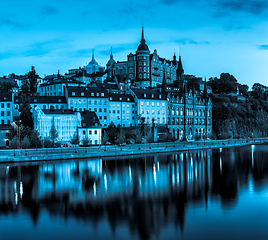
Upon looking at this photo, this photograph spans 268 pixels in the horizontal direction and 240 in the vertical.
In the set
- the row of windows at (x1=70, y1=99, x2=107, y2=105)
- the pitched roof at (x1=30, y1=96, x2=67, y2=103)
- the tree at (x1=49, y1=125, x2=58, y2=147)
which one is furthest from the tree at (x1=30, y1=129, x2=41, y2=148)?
the row of windows at (x1=70, y1=99, x2=107, y2=105)

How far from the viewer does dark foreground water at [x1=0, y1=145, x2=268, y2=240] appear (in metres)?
21.9

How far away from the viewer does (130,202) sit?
29484 mm

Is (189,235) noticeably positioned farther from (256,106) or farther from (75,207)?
(256,106)

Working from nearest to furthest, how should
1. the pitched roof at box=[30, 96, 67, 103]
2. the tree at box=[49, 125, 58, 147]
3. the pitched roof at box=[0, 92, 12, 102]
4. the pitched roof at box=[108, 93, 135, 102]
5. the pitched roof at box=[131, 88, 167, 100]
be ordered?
the tree at box=[49, 125, 58, 147] < the pitched roof at box=[0, 92, 12, 102] < the pitched roof at box=[30, 96, 67, 103] < the pitched roof at box=[108, 93, 135, 102] < the pitched roof at box=[131, 88, 167, 100]

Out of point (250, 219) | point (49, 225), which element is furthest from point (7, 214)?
point (250, 219)

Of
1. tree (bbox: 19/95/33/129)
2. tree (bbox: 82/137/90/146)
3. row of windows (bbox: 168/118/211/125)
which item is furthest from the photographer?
row of windows (bbox: 168/118/211/125)

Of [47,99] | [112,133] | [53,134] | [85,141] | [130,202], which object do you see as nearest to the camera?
[130,202]

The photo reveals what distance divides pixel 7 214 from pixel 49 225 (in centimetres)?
417

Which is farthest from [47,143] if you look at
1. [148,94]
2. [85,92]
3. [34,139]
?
[148,94]

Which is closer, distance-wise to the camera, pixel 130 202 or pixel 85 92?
pixel 130 202

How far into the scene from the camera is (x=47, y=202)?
29.6 m

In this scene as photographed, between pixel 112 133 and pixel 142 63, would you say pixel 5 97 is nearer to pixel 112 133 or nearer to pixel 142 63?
pixel 112 133

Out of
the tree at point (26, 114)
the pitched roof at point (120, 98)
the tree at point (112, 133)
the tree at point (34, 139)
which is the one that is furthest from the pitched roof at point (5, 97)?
the tree at point (112, 133)

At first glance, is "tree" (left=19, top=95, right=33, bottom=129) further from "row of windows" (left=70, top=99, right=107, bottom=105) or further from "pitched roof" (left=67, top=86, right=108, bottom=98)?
"row of windows" (left=70, top=99, right=107, bottom=105)
